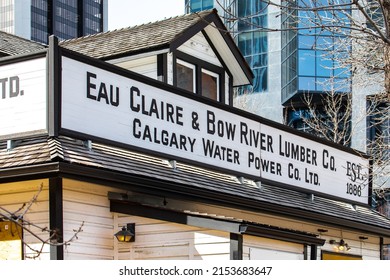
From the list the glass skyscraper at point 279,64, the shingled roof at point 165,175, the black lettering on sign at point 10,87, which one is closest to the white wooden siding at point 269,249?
the shingled roof at point 165,175

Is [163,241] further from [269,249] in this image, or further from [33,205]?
[33,205]

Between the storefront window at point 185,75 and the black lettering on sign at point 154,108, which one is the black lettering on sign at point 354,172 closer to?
the storefront window at point 185,75

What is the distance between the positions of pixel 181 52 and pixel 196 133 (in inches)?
128

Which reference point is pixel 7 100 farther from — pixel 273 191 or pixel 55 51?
pixel 273 191

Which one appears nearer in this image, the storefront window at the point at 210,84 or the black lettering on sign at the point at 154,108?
the black lettering on sign at the point at 154,108

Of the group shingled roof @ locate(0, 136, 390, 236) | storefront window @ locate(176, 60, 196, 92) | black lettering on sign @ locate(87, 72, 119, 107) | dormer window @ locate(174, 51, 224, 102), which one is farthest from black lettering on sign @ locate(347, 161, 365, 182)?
black lettering on sign @ locate(87, 72, 119, 107)

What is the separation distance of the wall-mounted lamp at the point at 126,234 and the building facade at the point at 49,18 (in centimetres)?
16119

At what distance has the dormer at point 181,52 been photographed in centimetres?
1616

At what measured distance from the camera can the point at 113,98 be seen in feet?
39.8

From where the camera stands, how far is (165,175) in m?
12.4

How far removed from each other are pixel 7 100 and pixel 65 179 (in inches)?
49.0

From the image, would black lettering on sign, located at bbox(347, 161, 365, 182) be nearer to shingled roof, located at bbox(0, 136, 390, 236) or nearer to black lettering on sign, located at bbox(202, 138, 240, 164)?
shingled roof, located at bbox(0, 136, 390, 236)

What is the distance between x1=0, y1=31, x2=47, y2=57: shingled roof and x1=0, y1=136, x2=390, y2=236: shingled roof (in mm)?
4718
